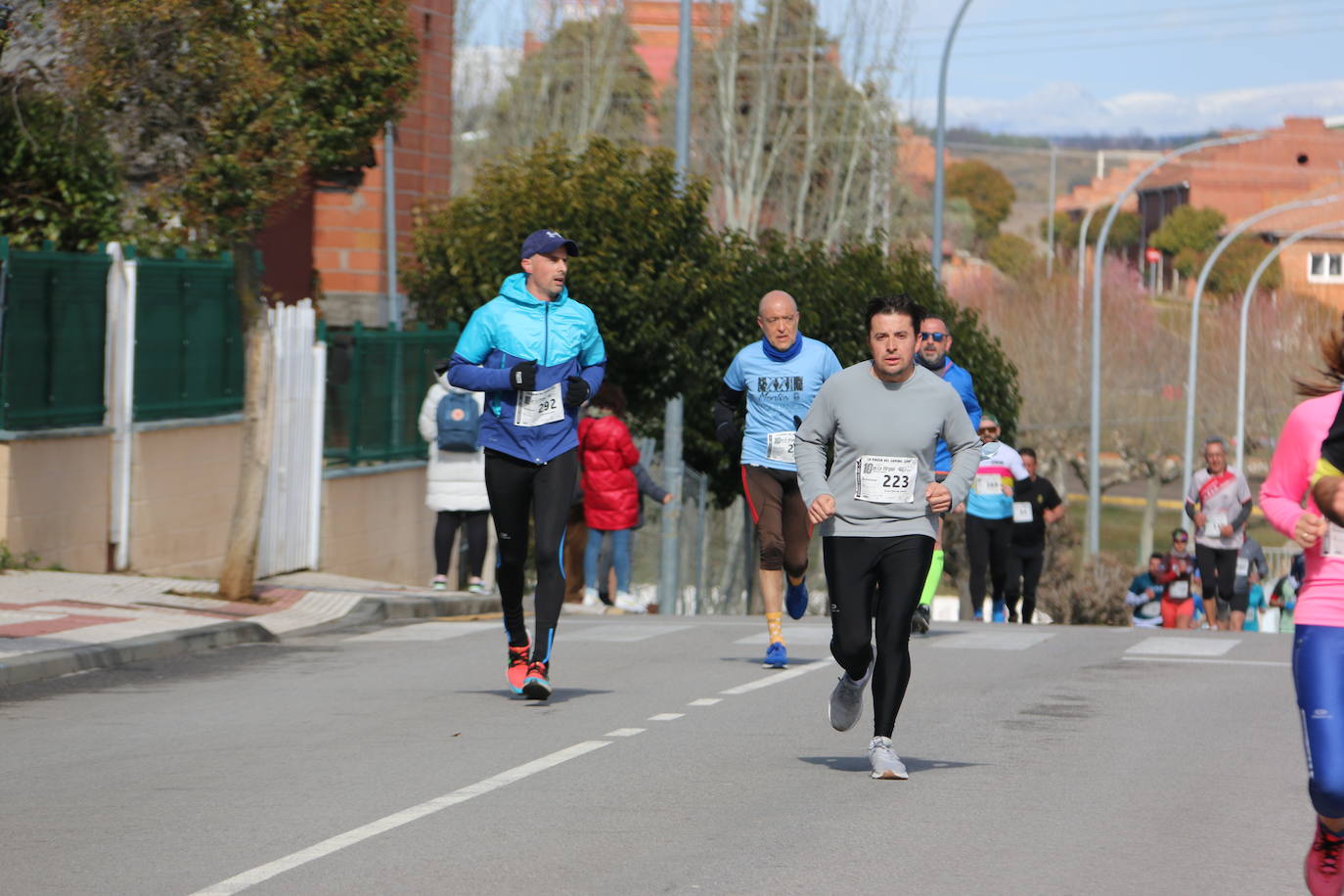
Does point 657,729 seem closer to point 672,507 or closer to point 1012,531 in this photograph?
point 1012,531

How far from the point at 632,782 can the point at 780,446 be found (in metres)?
4.22

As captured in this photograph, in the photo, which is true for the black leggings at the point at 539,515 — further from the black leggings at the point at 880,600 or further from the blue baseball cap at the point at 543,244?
the black leggings at the point at 880,600

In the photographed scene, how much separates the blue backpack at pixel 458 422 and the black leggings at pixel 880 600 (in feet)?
31.2

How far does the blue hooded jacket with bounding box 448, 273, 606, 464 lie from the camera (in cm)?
988

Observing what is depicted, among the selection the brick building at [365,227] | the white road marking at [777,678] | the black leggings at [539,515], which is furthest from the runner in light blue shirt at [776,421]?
the brick building at [365,227]

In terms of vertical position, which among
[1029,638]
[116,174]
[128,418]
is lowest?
[1029,638]

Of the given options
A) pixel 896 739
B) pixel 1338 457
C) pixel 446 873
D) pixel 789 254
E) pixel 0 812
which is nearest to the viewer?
pixel 1338 457

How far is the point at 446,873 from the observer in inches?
242

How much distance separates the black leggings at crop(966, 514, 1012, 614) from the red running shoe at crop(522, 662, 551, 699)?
953cm

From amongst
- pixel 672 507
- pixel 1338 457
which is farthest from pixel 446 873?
pixel 672 507

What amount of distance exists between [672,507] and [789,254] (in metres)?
7.53

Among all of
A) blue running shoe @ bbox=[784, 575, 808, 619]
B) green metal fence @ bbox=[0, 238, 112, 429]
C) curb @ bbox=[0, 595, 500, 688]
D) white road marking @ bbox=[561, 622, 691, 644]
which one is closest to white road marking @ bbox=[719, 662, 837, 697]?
blue running shoe @ bbox=[784, 575, 808, 619]

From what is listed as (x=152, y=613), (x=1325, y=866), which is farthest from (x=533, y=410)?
(x=1325, y=866)

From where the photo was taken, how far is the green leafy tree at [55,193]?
1752cm
